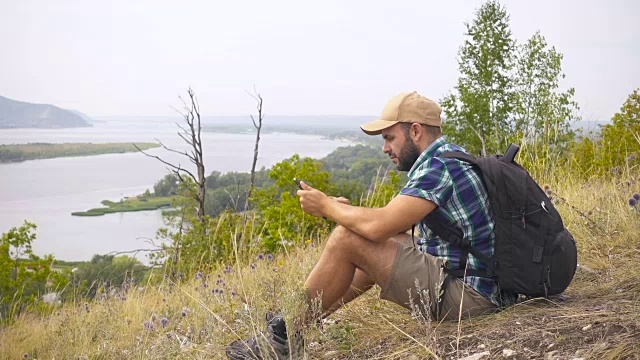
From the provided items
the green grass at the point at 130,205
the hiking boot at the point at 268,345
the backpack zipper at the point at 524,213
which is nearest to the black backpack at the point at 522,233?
the backpack zipper at the point at 524,213

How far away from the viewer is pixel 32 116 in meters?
54.0

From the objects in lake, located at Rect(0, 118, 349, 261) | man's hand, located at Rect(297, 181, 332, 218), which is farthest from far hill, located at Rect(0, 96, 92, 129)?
man's hand, located at Rect(297, 181, 332, 218)

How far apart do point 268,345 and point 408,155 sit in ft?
3.50

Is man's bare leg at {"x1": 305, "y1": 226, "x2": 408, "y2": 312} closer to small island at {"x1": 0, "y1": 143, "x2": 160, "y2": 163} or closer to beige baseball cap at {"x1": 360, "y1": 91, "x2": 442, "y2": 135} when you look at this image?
beige baseball cap at {"x1": 360, "y1": 91, "x2": 442, "y2": 135}

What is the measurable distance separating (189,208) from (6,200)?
40691 millimetres

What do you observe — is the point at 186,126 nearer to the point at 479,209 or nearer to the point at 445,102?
the point at 479,209

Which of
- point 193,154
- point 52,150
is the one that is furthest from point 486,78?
point 52,150

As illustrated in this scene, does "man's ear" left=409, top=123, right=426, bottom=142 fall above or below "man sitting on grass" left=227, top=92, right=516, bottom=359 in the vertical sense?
above

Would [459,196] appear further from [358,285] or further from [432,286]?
[358,285]

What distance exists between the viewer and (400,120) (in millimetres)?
2768

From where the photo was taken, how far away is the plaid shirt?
2.52 meters

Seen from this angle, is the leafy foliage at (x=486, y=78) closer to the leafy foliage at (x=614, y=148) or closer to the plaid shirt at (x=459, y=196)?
the leafy foliage at (x=614, y=148)

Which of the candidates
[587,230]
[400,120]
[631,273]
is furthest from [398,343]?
[587,230]

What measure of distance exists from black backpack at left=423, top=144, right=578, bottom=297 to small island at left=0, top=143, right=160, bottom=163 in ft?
125
